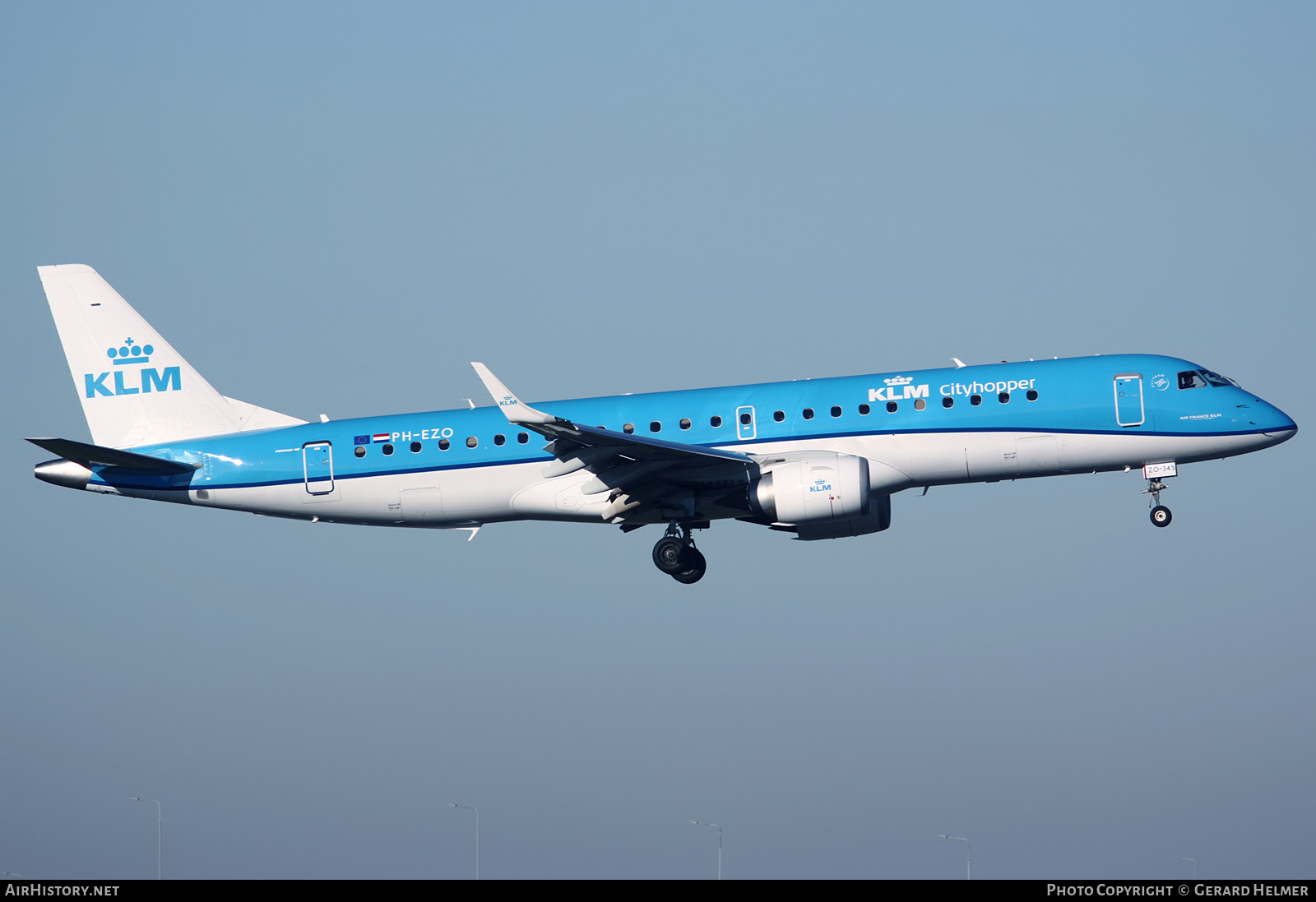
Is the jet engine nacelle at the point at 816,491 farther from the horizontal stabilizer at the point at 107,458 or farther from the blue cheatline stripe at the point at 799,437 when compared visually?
the horizontal stabilizer at the point at 107,458

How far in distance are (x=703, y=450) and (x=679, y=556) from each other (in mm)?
3944

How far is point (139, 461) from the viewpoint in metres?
42.4

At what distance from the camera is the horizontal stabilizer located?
4012 centimetres

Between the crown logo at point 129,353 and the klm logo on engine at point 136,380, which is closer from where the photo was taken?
the klm logo on engine at point 136,380

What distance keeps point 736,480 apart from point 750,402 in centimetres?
205

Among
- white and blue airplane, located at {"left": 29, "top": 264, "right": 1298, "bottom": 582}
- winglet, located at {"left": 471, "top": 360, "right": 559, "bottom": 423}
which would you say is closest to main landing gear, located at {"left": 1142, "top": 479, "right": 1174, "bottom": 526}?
white and blue airplane, located at {"left": 29, "top": 264, "right": 1298, "bottom": 582}

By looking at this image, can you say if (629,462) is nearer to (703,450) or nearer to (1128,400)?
(703,450)

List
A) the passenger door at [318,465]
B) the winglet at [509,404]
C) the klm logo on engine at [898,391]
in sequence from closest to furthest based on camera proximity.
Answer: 1. the winglet at [509,404]
2. the klm logo on engine at [898,391]
3. the passenger door at [318,465]

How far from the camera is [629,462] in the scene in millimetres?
39594

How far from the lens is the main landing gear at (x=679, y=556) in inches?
1646

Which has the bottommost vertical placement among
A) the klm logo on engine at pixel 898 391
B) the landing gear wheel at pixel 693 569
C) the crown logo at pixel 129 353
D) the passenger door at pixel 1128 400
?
the landing gear wheel at pixel 693 569

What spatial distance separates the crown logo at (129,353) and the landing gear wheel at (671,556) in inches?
620

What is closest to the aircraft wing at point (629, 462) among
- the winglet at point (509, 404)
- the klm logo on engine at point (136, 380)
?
the winglet at point (509, 404)
